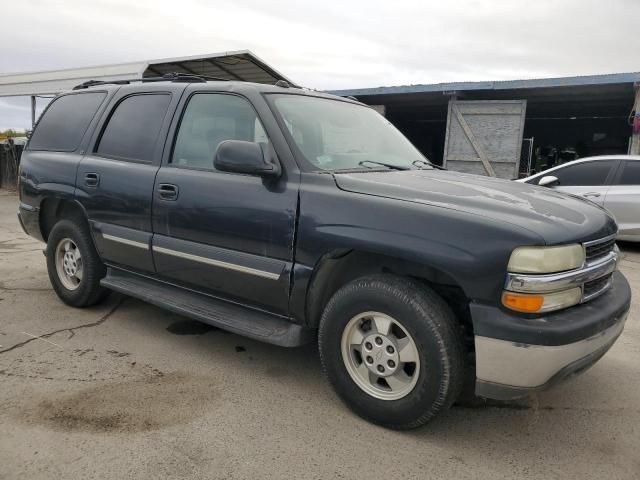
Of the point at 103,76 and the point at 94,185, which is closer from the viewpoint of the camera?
the point at 94,185

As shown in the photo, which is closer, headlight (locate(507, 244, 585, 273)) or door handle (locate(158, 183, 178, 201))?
headlight (locate(507, 244, 585, 273))

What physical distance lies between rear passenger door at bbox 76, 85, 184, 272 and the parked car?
0.02m

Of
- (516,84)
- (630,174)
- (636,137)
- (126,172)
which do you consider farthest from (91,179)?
(636,137)

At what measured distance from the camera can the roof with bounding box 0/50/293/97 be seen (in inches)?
467

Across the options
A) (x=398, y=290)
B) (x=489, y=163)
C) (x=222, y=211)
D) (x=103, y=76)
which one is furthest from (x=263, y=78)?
(x=398, y=290)

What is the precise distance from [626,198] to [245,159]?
275 inches

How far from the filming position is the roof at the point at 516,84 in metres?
10.5

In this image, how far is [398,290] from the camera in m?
2.62

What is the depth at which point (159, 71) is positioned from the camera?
1292 centimetres

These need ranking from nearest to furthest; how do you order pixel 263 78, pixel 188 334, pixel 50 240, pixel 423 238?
pixel 423 238, pixel 188 334, pixel 50 240, pixel 263 78

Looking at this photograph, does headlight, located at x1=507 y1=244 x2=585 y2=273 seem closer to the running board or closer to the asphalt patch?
the running board

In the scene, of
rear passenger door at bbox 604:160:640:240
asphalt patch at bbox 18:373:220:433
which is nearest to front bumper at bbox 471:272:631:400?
asphalt patch at bbox 18:373:220:433

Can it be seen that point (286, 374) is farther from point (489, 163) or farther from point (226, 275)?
point (489, 163)

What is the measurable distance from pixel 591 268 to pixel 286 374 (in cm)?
Answer: 194
